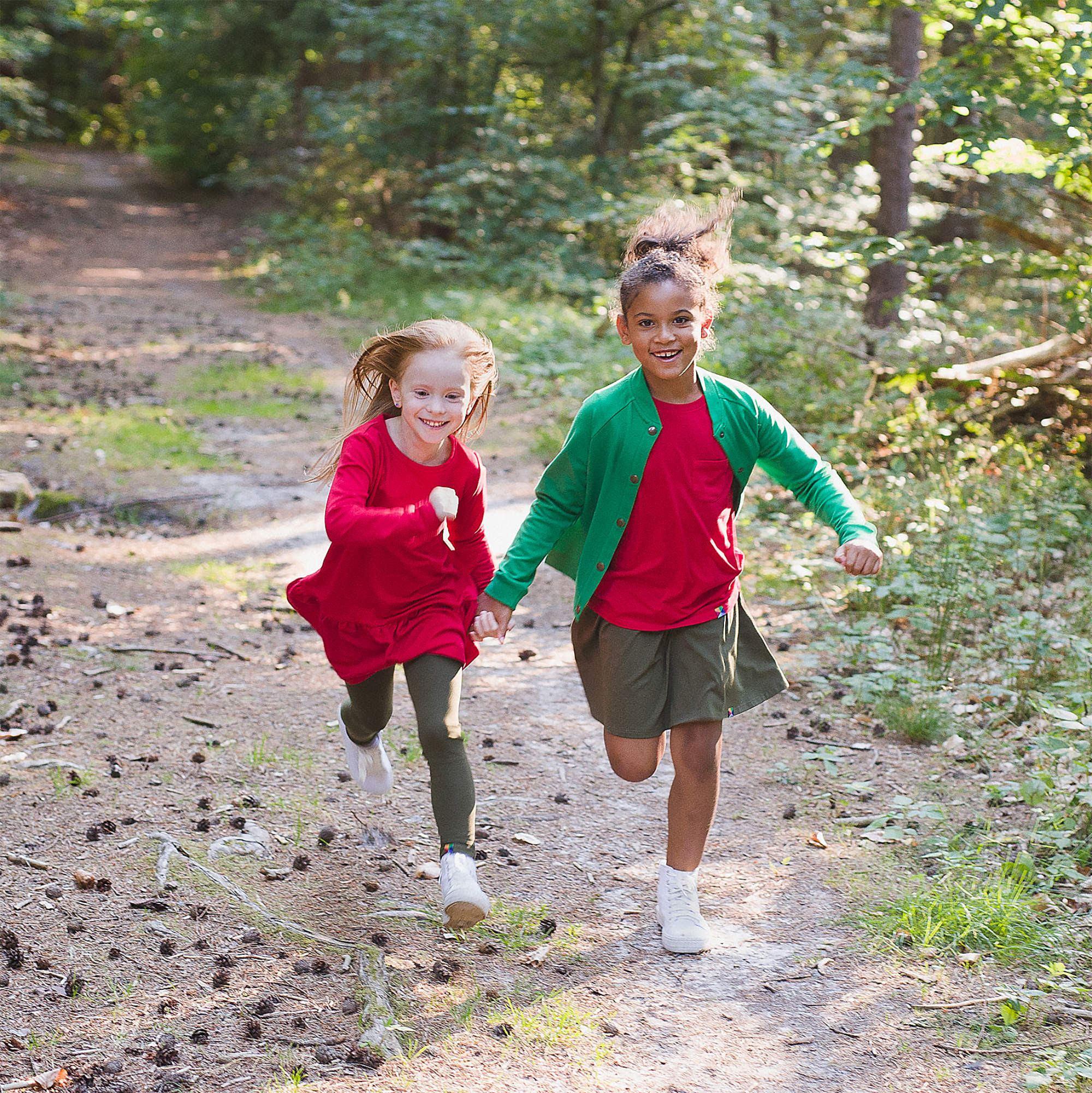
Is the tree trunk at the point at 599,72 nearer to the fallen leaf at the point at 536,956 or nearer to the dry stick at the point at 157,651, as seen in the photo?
the dry stick at the point at 157,651

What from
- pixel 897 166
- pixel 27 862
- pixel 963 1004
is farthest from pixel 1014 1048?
pixel 897 166

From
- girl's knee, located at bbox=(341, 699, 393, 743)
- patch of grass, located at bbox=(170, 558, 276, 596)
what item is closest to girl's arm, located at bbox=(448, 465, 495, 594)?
girl's knee, located at bbox=(341, 699, 393, 743)

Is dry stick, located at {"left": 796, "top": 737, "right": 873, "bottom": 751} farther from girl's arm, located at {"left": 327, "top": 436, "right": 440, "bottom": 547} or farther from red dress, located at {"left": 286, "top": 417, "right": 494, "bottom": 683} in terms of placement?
girl's arm, located at {"left": 327, "top": 436, "right": 440, "bottom": 547}

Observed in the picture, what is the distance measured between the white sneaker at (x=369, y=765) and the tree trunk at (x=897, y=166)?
21.0ft

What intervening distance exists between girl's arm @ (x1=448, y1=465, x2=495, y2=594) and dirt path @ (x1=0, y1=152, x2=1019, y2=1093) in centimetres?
109

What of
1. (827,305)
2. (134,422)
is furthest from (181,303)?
(827,305)

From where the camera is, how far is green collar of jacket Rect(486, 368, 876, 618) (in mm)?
3191

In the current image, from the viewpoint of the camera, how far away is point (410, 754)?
4.61 metres

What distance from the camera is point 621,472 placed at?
3186 mm

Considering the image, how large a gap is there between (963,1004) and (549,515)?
1.81 m

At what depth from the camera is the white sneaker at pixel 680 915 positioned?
3322mm

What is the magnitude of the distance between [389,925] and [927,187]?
14.8 metres

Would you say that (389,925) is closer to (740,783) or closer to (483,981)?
(483,981)

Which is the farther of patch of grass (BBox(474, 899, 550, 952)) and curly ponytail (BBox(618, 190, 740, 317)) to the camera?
patch of grass (BBox(474, 899, 550, 952))
